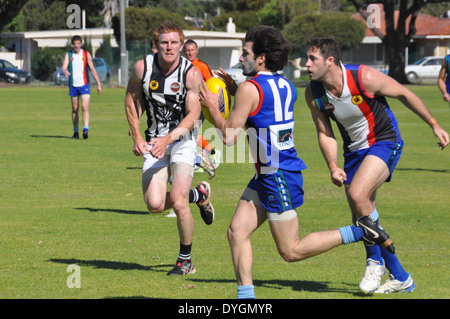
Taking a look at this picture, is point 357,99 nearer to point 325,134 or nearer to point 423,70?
point 325,134

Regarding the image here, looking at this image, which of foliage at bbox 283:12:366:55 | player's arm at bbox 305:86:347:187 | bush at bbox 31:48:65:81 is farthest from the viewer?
foliage at bbox 283:12:366:55

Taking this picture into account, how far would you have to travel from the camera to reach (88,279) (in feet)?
24.3

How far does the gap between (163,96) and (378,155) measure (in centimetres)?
223

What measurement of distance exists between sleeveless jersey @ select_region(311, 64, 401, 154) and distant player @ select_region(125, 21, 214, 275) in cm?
143

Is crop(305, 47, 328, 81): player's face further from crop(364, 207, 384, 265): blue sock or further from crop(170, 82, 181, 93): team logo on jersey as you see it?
crop(170, 82, 181, 93): team logo on jersey

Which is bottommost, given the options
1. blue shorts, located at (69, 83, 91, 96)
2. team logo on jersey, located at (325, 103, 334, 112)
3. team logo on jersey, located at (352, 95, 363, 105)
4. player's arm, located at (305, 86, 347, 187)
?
blue shorts, located at (69, 83, 91, 96)

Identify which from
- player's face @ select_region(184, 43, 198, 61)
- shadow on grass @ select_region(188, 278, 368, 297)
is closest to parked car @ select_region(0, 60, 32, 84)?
player's face @ select_region(184, 43, 198, 61)

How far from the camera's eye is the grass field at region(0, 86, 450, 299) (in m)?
7.20

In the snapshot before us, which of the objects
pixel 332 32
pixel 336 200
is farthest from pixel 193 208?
pixel 332 32

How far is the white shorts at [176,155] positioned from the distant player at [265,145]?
5.72ft

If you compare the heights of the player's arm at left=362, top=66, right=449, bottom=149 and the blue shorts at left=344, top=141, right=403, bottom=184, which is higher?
the player's arm at left=362, top=66, right=449, bottom=149

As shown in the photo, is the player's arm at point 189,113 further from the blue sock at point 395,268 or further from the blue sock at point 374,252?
the blue sock at point 395,268

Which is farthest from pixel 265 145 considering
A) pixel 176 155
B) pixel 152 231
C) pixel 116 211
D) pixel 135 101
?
pixel 116 211
